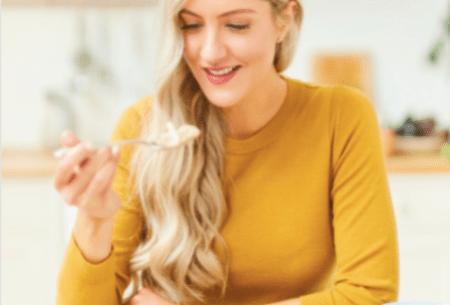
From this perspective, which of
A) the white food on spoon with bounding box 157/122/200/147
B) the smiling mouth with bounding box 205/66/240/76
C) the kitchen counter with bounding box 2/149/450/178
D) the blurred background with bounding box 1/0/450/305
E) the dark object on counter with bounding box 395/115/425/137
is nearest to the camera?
the white food on spoon with bounding box 157/122/200/147

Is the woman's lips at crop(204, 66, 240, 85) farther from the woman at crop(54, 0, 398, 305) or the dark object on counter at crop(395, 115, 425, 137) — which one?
the dark object on counter at crop(395, 115, 425, 137)

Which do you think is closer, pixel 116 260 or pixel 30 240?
pixel 116 260

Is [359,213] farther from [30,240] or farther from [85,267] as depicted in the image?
[30,240]

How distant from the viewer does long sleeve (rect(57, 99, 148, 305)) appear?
0.80m

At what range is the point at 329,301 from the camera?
0.85 m

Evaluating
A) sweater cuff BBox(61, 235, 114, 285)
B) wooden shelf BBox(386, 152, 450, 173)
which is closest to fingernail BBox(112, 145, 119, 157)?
sweater cuff BBox(61, 235, 114, 285)

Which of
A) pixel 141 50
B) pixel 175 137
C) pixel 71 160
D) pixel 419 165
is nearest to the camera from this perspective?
pixel 71 160

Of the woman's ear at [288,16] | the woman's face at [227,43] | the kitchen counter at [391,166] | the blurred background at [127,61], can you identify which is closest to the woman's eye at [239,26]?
the woman's face at [227,43]

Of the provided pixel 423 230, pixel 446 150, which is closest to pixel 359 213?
pixel 423 230

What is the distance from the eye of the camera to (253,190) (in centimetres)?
97

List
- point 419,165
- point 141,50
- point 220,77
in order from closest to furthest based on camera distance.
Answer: point 220,77, point 419,165, point 141,50

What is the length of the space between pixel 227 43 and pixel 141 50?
1712mm

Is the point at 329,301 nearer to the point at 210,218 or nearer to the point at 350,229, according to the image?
the point at 350,229

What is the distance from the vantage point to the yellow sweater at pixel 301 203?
0.90 metres
